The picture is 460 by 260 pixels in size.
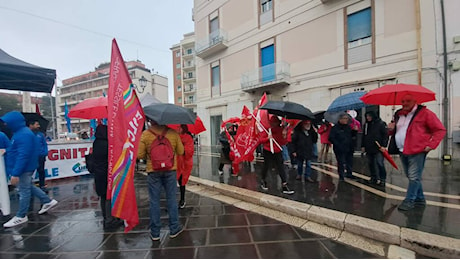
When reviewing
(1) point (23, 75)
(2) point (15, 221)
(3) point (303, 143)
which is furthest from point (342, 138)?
(1) point (23, 75)

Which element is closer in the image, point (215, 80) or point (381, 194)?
point (381, 194)

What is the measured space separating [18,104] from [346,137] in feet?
141

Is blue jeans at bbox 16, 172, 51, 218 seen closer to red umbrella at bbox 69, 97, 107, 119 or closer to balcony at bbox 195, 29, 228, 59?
red umbrella at bbox 69, 97, 107, 119

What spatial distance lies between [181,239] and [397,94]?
4.63 metres

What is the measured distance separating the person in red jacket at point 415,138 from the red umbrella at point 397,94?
135mm

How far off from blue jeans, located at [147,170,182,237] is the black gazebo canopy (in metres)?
6.74

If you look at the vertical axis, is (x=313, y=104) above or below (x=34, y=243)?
above

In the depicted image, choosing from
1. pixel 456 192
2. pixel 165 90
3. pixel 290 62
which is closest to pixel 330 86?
pixel 290 62

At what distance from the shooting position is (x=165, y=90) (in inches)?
2635

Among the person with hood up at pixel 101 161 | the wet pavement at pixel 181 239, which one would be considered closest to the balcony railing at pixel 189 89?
the wet pavement at pixel 181 239

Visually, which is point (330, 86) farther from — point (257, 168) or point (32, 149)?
point (32, 149)

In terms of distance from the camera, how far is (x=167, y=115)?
2.68 meters

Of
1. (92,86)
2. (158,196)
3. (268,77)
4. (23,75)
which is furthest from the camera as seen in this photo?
(92,86)

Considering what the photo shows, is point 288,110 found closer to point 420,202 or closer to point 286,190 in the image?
point 286,190
